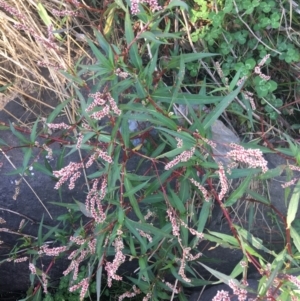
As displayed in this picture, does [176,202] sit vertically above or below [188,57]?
below

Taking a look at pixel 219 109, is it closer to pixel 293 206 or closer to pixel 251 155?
pixel 251 155

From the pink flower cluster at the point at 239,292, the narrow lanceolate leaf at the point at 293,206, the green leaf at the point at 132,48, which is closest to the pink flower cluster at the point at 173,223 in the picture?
the pink flower cluster at the point at 239,292

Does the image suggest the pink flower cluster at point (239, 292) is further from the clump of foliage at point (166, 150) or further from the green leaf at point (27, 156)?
the green leaf at point (27, 156)

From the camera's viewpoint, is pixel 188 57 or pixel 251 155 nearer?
pixel 251 155

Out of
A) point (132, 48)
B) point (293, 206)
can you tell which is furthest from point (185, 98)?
point (293, 206)

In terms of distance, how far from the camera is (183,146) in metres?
1.44

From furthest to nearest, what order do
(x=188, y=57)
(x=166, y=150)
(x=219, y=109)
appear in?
1. (x=166, y=150)
2. (x=188, y=57)
3. (x=219, y=109)

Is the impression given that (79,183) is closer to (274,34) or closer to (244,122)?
(244,122)

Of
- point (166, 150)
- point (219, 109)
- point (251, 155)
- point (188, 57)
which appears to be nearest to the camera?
point (251, 155)

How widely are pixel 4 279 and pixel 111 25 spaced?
1.55 meters

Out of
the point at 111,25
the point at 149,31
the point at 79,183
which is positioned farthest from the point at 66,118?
the point at 149,31

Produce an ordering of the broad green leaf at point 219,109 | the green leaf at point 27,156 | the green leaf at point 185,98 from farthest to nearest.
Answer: the green leaf at point 27,156 < the green leaf at point 185,98 < the broad green leaf at point 219,109

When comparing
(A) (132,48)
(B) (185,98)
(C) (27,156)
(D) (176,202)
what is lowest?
(D) (176,202)

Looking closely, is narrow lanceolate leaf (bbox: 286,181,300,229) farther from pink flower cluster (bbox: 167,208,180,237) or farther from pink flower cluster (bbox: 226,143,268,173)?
pink flower cluster (bbox: 167,208,180,237)
